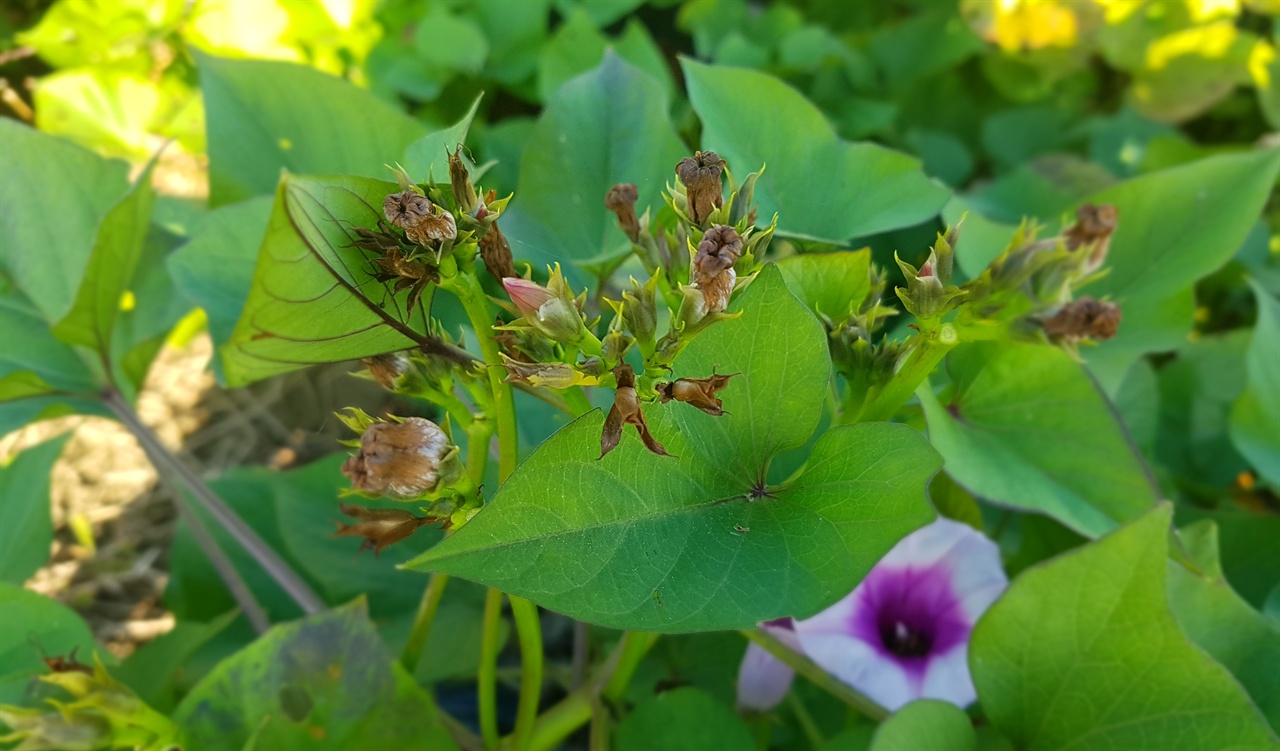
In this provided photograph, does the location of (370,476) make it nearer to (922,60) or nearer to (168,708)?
(168,708)

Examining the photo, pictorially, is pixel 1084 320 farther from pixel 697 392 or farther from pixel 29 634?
pixel 29 634

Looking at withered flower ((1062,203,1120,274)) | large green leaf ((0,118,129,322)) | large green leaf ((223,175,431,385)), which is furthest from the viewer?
large green leaf ((0,118,129,322))

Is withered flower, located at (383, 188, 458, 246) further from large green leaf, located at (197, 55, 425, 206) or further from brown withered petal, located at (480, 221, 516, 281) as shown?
large green leaf, located at (197, 55, 425, 206)

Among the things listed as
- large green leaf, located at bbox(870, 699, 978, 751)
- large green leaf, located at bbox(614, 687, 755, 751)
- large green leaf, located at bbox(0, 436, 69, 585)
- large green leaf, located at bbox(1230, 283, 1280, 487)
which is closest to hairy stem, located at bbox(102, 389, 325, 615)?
large green leaf, located at bbox(0, 436, 69, 585)

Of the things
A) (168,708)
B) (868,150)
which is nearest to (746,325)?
(868,150)

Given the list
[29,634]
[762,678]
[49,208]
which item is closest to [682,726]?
[762,678]

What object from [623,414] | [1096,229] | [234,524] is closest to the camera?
[623,414]
